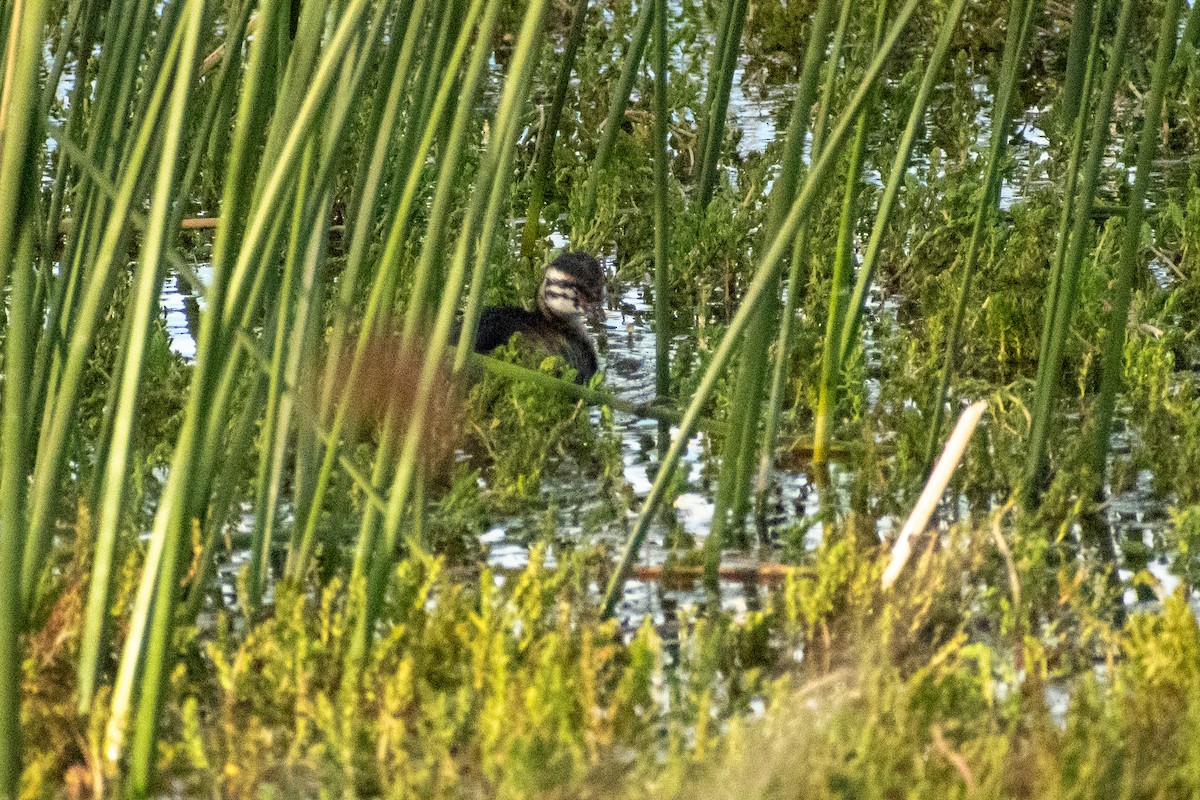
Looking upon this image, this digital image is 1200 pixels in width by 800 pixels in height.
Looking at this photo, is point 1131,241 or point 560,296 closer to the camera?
point 1131,241

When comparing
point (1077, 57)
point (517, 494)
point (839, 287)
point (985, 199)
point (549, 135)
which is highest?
point (1077, 57)

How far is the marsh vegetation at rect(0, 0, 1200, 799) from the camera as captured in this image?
6.63 feet

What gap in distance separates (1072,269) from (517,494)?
3.41 feet

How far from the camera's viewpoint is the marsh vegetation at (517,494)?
79.6 inches

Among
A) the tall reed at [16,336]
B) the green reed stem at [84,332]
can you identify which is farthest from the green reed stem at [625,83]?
the tall reed at [16,336]

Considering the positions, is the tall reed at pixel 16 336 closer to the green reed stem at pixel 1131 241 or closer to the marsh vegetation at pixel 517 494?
the marsh vegetation at pixel 517 494

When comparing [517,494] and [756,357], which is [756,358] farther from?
[517,494]

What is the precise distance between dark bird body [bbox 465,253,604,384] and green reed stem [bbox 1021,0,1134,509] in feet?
4.51

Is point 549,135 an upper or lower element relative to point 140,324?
upper

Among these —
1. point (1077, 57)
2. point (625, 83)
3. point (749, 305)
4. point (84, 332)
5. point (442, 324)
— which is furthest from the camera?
point (625, 83)

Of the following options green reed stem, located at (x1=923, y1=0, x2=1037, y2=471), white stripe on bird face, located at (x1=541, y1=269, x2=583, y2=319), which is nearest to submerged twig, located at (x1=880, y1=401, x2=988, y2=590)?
green reed stem, located at (x1=923, y1=0, x2=1037, y2=471)

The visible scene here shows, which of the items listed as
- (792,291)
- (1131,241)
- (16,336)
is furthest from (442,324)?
(1131,241)

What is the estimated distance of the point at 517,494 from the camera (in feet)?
11.4

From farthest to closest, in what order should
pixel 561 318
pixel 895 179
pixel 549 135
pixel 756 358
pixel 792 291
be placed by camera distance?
1. pixel 549 135
2. pixel 561 318
3. pixel 895 179
4. pixel 792 291
5. pixel 756 358
